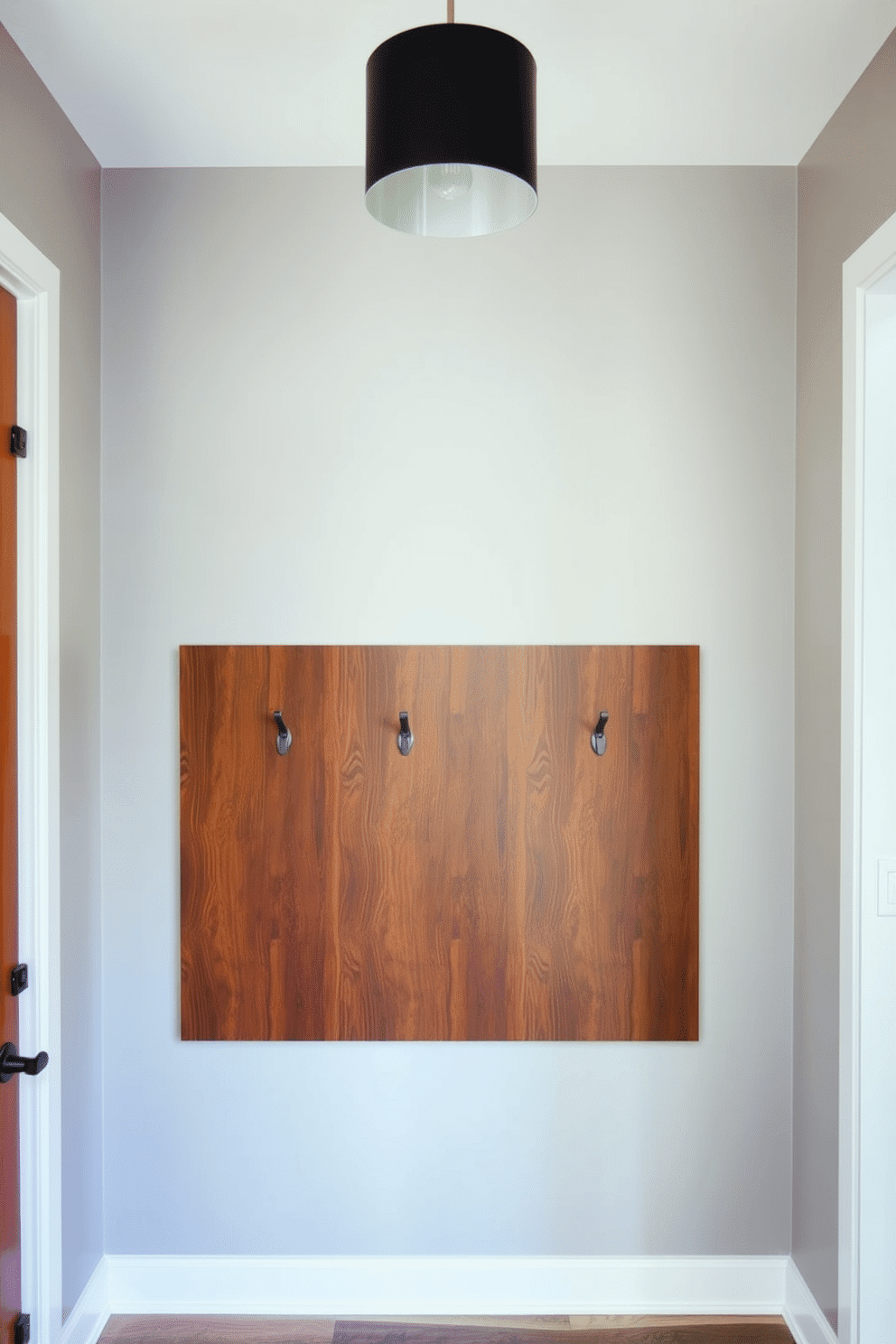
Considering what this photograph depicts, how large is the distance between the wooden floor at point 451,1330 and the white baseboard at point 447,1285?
0.07 feet

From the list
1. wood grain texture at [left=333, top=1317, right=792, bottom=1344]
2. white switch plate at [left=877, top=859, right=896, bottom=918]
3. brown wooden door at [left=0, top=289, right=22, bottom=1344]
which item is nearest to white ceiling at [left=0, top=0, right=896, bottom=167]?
brown wooden door at [left=0, top=289, right=22, bottom=1344]

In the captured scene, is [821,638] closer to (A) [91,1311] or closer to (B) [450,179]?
(B) [450,179]

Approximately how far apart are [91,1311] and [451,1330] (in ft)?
2.61

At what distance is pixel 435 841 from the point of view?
7.29 feet

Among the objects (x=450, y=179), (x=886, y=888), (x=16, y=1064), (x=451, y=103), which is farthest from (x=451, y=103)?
(x=16, y=1064)

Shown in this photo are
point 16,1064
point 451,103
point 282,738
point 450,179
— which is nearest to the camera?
point 451,103

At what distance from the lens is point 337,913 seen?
222 cm

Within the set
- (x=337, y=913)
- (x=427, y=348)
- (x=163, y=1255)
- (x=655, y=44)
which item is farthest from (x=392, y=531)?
(x=163, y=1255)

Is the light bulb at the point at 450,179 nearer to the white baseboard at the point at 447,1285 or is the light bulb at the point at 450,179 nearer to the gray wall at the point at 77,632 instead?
the gray wall at the point at 77,632

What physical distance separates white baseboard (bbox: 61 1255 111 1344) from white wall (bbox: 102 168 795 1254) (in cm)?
10

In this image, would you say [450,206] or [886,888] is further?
[886,888]

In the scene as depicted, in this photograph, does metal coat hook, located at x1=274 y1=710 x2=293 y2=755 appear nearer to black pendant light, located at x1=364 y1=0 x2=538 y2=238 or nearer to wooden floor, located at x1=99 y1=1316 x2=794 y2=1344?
black pendant light, located at x1=364 y1=0 x2=538 y2=238

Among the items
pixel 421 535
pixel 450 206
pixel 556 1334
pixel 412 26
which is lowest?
pixel 556 1334

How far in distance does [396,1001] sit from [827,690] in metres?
1.18
